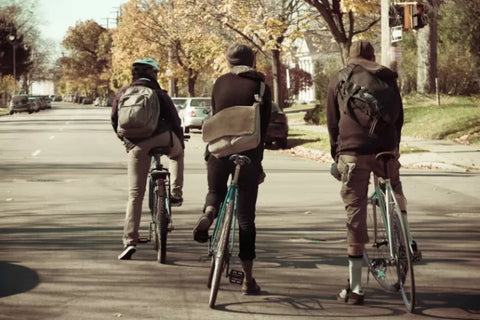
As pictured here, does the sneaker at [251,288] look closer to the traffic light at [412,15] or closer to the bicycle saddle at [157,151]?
the bicycle saddle at [157,151]

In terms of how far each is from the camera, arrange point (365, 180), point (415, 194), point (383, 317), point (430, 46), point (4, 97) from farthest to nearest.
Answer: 1. point (4, 97)
2. point (430, 46)
3. point (415, 194)
4. point (365, 180)
5. point (383, 317)

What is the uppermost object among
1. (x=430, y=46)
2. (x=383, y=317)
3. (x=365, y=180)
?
(x=430, y=46)

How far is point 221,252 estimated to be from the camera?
6617 mm

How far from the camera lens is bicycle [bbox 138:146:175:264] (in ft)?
27.4


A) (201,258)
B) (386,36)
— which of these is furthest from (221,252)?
(386,36)

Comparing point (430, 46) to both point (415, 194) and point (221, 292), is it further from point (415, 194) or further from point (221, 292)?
point (221, 292)

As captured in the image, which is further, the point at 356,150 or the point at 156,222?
the point at 156,222

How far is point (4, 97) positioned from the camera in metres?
114

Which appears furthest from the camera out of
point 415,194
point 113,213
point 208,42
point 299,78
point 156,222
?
point 299,78

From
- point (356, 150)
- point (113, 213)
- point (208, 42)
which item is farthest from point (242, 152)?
point (208, 42)

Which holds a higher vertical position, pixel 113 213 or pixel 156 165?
pixel 156 165

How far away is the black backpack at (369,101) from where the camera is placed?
21.6 feet

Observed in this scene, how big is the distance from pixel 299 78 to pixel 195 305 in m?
82.6

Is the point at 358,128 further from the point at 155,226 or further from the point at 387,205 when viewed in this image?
the point at 155,226
